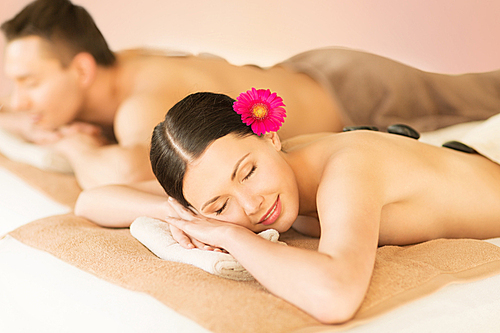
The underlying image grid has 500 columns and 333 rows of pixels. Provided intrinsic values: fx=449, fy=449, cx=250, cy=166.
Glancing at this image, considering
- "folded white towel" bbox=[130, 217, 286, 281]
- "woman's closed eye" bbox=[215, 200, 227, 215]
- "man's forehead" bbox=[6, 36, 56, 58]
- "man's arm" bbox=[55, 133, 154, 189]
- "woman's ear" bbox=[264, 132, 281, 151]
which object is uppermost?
"man's forehead" bbox=[6, 36, 56, 58]

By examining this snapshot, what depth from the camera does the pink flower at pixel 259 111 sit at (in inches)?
38.1

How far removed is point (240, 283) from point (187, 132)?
12.9 inches

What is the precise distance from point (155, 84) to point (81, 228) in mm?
824

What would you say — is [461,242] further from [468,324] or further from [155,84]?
[155,84]

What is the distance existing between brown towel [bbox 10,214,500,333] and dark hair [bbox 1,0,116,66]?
43.3 inches

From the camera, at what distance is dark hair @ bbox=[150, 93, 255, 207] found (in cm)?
92

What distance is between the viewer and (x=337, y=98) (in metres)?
2.07

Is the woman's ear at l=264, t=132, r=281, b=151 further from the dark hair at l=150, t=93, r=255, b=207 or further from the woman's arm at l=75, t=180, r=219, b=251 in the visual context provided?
the woman's arm at l=75, t=180, r=219, b=251

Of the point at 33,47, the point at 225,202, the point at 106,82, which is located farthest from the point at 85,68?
the point at 225,202

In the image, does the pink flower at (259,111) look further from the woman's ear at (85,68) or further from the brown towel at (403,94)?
the woman's ear at (85,68)

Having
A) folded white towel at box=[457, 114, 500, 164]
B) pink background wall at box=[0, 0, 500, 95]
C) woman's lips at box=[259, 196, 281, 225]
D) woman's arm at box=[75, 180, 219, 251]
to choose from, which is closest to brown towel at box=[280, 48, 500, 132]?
folded white towel at box=[457, 114, 500, 164]

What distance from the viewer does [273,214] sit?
947 millimetres

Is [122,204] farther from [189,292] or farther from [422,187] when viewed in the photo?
[422,187]

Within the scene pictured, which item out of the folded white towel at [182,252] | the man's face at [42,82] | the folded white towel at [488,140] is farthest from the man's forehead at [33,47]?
the folded white towel at [488,140]
